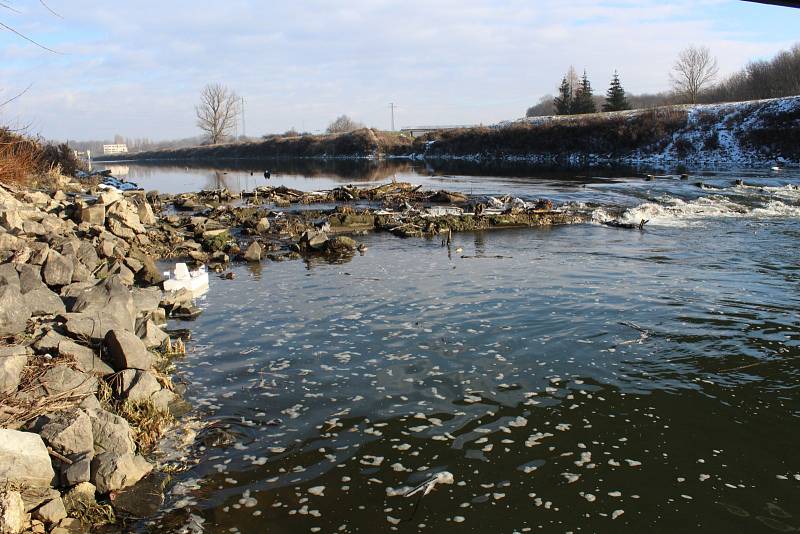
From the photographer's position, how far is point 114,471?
5480 millimetres

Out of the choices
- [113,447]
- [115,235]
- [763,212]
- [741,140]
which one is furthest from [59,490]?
[741,140]

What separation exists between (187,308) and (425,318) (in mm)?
4245

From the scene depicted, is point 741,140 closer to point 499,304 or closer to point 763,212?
point 763,212

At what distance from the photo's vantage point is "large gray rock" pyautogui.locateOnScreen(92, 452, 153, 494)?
5.43 m

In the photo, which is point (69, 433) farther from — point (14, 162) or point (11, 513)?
point (14, 162)

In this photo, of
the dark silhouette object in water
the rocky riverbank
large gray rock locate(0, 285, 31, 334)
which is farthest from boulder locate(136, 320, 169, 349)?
the dark silhouette object in water

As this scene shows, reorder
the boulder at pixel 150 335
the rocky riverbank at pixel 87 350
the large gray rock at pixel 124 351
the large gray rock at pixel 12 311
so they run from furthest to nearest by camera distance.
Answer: the boulder at pixel 150 335 < the large gray rock at pixel 124 351 < the large gray rock at pixel 12 311 < the rocky riverbank at pixel 87 350

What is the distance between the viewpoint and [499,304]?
1123cm

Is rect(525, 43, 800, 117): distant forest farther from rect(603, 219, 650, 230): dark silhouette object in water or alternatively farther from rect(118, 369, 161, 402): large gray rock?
rect(118, 369, 161, 402): large gray rock

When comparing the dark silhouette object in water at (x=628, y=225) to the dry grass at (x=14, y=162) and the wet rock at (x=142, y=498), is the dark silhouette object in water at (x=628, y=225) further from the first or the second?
the dry grass at (x=14, y=162)

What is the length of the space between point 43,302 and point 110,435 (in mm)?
3180

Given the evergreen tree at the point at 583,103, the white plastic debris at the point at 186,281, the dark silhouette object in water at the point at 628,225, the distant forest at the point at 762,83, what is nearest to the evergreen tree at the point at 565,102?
the evergreen tree at the point at 583,103

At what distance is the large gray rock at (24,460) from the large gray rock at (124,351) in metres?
2.06

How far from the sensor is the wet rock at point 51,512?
4.93 metres
